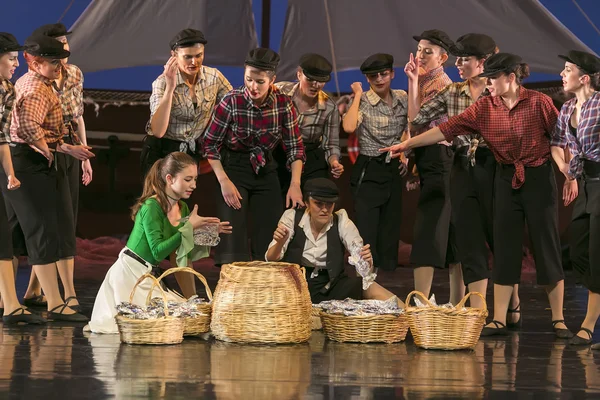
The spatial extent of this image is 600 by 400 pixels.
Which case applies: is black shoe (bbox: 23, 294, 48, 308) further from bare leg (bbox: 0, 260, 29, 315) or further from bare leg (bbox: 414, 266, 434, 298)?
bare leg (bbox: 414, 266, 434, 298)

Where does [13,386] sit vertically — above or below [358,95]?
below

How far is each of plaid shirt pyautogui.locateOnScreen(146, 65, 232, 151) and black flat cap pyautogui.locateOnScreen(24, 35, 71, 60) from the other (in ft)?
1.95

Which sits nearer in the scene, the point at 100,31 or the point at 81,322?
the point at 81,322

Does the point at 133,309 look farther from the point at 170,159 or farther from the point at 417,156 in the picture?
the point at 417,156

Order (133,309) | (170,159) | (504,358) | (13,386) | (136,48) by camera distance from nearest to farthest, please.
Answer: (13,386) → (504,358) → (133,309) → (170,159) → (136,48)

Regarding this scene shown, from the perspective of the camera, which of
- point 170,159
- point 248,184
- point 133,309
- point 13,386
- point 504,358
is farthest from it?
point 248,184

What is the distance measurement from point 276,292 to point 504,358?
3.40ft

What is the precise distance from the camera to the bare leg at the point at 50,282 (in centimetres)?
528

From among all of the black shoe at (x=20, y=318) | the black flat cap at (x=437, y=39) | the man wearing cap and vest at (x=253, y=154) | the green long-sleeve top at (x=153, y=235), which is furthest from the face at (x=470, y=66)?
the black shoe at (x=20, y=318)

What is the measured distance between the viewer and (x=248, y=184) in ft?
18.1

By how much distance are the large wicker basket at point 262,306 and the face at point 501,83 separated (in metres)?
1.37

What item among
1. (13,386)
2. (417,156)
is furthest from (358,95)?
(13,386)

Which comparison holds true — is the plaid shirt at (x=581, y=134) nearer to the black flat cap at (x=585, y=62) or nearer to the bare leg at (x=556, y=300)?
the black flat cap at (x=585, y=62)

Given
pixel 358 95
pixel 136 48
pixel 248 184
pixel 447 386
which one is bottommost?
pixel 447 386
